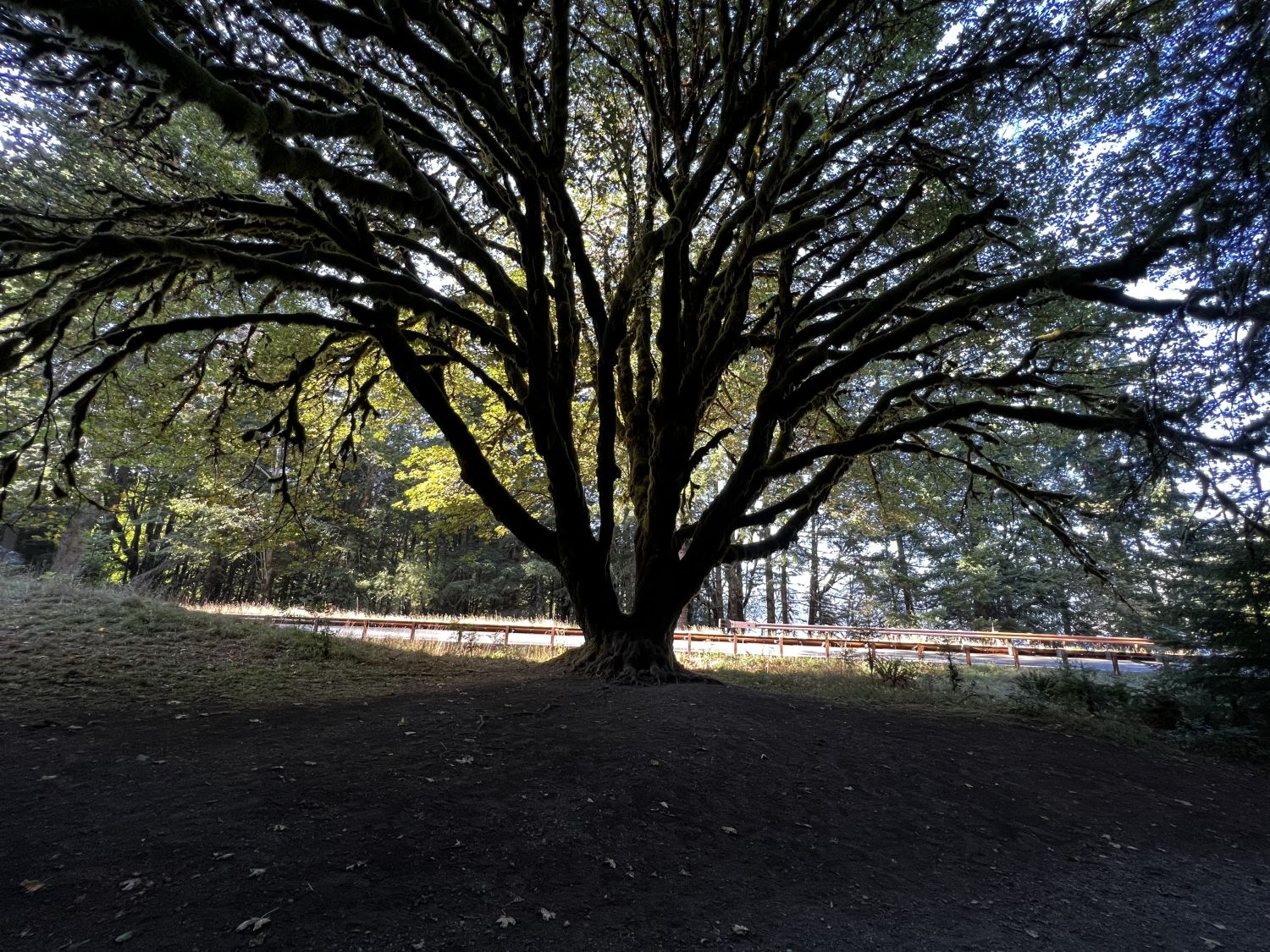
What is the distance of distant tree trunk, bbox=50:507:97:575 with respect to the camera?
1558cm

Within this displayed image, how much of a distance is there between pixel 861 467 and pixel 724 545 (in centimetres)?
583

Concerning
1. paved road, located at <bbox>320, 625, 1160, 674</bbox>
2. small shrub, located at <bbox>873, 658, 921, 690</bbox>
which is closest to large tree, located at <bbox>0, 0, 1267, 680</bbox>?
small shrub, located at <bbox>873, 658, 921, 690</bbox>

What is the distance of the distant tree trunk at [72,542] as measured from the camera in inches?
613

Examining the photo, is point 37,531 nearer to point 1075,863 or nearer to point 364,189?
point 364,189

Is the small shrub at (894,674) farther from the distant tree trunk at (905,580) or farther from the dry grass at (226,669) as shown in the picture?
the distant tree trunk at (905,580)

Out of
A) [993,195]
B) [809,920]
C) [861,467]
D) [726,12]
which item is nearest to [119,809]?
[809,920]

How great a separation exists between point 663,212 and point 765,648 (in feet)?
37.6

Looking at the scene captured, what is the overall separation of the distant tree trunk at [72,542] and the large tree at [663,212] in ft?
34.2

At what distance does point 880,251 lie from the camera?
333 inches

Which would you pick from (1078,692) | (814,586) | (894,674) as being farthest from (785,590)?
(1078,692)

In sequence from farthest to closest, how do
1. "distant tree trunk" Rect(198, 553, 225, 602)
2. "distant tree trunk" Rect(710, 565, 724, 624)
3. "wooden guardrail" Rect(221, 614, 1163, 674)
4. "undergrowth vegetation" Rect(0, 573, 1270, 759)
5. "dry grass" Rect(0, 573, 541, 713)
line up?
"distant tree trunk" Rect(710, 565, 724, 624) → "distant tree trunk" Rect(198, 553, 225, 602) → "wooden guardrail" Rect(221, 614, 1163, 674) → "undergrowth vegetation" Rect(0, 573, 1270, 759) → "dry grass" Rect(0, 573, 541, 713)

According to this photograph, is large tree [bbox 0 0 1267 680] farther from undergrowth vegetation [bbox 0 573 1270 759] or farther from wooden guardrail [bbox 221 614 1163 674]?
wooden guardrail [bbox 221 614 1163 674]

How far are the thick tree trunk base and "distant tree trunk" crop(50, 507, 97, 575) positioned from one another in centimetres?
1638

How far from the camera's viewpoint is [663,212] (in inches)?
299
